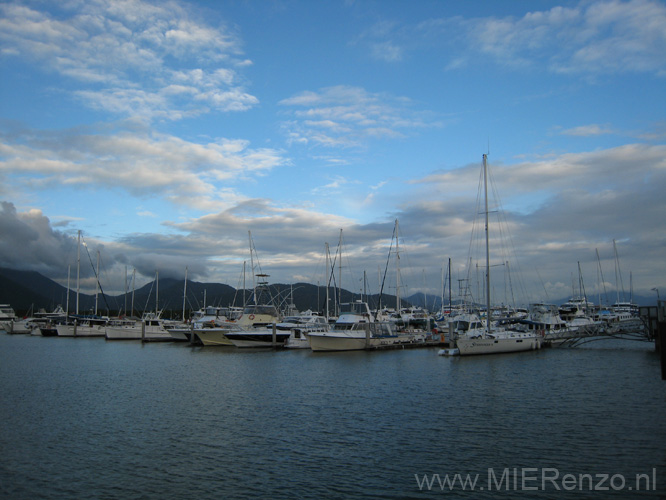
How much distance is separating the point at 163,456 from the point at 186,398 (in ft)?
35.9

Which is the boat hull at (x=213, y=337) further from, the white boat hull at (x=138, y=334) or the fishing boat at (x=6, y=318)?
the fishing boat at (x=6, y=318)

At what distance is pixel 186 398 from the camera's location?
28.2 metres

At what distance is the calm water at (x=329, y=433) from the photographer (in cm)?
1485

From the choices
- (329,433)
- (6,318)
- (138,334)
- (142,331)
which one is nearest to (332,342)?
(329,433)

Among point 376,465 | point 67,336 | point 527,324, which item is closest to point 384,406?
point 376,465

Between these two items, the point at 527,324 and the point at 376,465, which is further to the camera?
the point at 527,324

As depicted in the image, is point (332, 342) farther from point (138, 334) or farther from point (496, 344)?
point (138, 334)

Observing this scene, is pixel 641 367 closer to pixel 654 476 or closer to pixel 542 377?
pixel 542 377

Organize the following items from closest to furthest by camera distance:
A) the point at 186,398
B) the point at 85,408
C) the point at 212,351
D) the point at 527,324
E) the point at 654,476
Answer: the point at 654,476, the point at 85,408, the point at 186,398, the point at 212,351, the point at 527,324

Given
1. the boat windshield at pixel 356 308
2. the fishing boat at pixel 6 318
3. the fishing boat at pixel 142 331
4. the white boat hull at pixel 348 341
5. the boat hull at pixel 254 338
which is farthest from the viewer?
the fishing boat at pixel 6 318

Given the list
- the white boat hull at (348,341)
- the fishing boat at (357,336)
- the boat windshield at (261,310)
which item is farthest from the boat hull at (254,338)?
the white boat hull at (348,341)

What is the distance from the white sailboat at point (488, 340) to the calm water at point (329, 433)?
9302 mm

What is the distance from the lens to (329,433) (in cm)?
2031

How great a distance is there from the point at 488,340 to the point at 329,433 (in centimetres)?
3221
